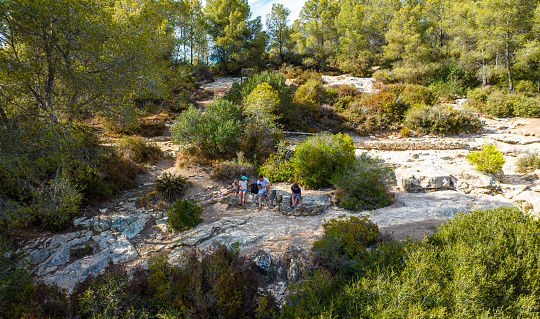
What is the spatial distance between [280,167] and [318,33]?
2572cm

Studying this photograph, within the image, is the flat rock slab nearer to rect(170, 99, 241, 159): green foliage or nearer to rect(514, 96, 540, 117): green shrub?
rect(514, 96, 540, 117): green shrub

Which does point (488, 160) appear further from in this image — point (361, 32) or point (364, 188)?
point (361, 32)

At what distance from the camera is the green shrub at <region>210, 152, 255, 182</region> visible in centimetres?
1023

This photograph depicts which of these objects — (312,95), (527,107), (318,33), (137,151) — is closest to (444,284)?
(137,151)

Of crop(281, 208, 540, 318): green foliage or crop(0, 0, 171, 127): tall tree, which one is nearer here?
crop(281, 208, 540, 318): green foliage

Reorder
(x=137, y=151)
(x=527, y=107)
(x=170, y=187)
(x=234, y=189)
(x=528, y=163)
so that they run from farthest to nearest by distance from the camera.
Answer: (x=527, y=107)
(x=137, y=151)
(x=528, y=163)
(x=170, y=187)
(x=234, y=189)

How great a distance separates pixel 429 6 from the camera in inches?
1041

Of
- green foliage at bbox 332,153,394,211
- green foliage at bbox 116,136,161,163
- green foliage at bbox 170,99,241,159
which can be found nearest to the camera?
green foliage at bbox 332,153,394,211

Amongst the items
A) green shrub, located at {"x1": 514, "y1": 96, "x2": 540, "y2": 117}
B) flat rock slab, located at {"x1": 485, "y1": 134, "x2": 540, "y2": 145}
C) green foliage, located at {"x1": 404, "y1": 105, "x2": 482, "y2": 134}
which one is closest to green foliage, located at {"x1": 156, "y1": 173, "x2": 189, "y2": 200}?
green foliage, located at {"x1": 404, "y1": 105, "x2": 482, "y2": 134}

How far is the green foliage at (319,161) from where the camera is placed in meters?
9.49

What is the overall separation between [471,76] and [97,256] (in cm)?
2834

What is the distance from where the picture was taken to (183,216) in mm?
7254

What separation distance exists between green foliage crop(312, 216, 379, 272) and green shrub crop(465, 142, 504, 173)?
6.62 meters

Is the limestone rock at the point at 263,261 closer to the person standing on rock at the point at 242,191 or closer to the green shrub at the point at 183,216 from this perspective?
the green shrub at the point at 183,216
